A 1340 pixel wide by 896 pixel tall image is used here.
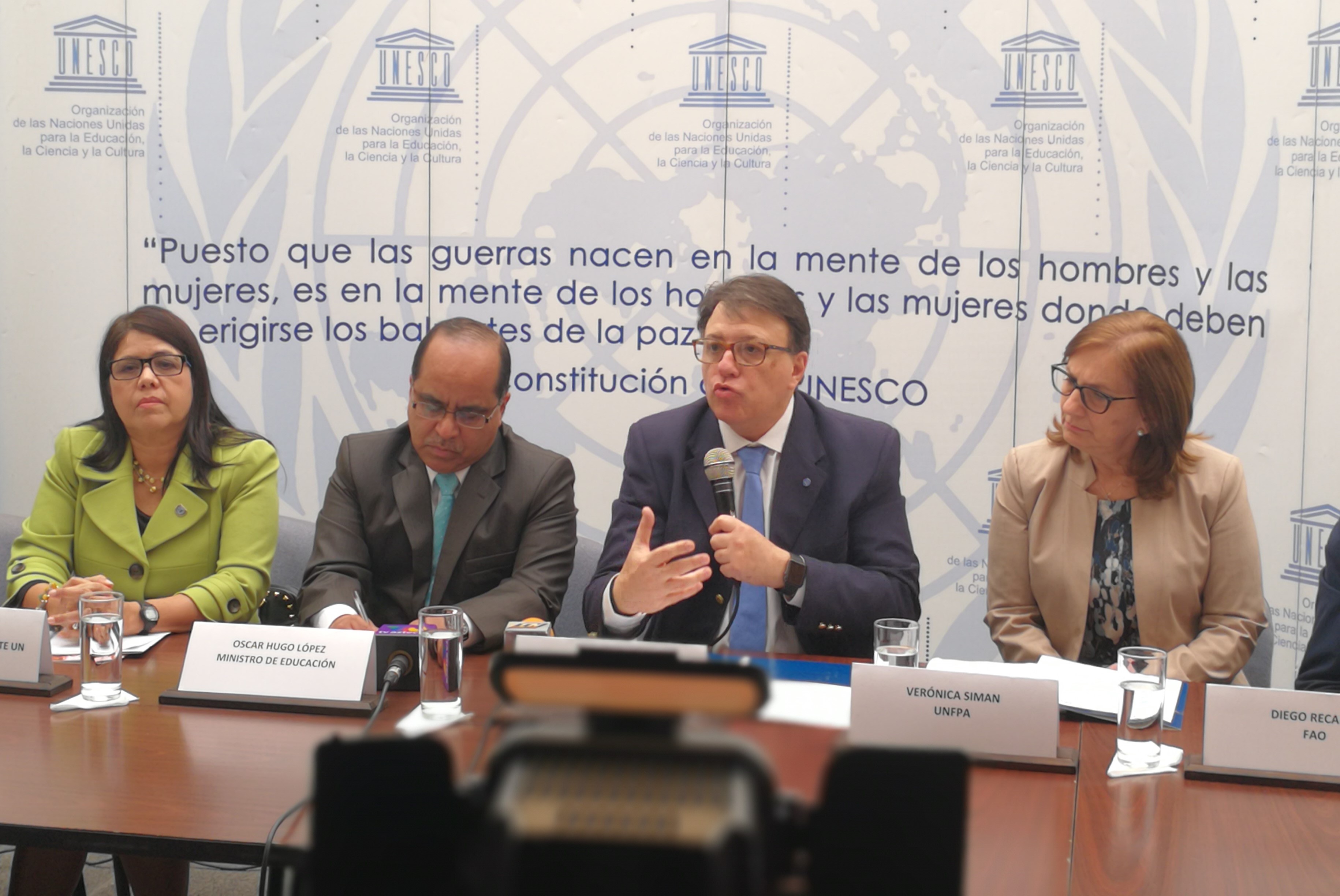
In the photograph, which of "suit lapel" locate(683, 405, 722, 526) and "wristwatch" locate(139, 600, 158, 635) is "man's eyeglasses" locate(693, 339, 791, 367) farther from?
"wristwatch" locate(139, 600, 158, 635)

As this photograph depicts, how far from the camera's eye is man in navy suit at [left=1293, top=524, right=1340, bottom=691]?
7.45 ft

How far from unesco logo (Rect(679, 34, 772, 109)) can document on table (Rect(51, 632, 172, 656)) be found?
2.67 meters

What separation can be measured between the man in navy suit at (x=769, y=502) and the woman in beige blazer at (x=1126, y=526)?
0.99 feet

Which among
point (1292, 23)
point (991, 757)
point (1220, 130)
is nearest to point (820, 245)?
point (1220, 130)

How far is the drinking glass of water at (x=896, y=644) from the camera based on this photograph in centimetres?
195

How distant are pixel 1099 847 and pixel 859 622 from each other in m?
1.13

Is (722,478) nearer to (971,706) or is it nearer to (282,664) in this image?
(971,706)

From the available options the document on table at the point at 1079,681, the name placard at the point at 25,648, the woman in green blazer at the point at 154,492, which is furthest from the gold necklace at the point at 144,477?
the document on table at the point at 1079,681

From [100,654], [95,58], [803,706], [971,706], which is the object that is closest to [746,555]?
[971,706]

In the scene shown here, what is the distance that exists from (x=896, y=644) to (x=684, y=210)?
8.31 feet

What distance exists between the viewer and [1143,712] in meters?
1.75

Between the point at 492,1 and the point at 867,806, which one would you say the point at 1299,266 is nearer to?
the point at 492,1

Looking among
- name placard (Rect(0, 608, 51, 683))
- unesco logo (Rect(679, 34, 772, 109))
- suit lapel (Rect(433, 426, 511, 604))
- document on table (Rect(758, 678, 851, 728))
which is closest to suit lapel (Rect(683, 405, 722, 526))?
suit lapel (Rect(433, 426, 511, 604))

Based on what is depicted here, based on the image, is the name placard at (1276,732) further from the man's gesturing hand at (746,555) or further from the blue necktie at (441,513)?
the blue necktie at (441,513)
